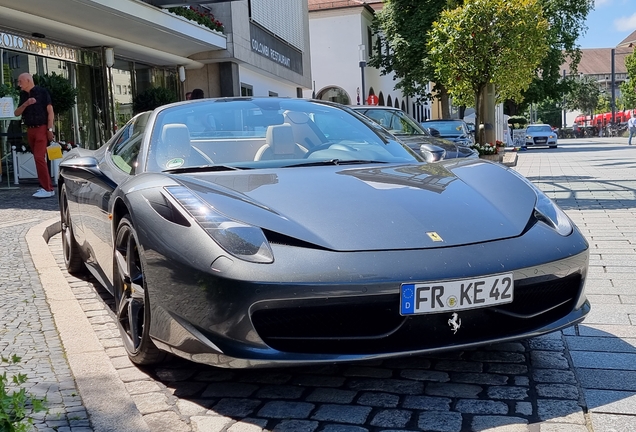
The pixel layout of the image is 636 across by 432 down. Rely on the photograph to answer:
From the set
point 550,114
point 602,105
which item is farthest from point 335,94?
point 602,105

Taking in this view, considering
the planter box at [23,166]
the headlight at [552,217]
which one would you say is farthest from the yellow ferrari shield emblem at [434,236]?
the planter box at [23,166]

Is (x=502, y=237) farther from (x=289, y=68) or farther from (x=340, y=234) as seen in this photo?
(x=289, y=68)

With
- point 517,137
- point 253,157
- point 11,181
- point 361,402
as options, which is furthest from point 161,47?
point 517,137

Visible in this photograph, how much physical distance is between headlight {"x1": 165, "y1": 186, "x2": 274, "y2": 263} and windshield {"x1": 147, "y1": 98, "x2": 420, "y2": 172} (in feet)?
2.30

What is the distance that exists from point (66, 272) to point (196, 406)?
296cm

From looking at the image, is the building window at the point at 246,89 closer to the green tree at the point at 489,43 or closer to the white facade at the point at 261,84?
the white facade at the point at 261,84

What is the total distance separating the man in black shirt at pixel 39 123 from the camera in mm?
10469

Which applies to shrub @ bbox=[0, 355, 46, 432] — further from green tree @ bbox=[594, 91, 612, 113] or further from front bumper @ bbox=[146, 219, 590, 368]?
green tree @ bbox=[594, 91, 612, 113]

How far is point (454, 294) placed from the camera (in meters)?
2.65

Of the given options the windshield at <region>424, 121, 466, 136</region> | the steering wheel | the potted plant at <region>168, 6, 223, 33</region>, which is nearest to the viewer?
the steering wheel

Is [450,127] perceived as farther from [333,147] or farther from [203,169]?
[203,169]

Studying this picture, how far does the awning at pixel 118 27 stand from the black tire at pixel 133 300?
1122 cm

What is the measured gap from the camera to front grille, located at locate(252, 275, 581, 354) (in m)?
2.62

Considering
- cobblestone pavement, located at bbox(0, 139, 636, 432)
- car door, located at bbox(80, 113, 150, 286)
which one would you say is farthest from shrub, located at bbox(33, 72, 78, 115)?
cobblestone pavement, located at bbox(0, 139, 636, 432)
